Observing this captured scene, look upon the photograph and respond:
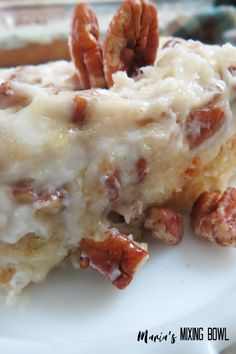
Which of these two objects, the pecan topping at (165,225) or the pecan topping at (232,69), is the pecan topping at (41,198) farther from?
the pecan topping at (232,69)

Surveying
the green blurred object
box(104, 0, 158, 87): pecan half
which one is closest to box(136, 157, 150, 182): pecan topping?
box(104, 0, 158, 87): pecan half

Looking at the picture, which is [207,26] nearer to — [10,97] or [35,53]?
[35,53]

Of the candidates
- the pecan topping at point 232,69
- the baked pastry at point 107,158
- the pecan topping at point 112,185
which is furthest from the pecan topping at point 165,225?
the pecan topping at point 232,69

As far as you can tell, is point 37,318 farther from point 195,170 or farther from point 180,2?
point 180,2

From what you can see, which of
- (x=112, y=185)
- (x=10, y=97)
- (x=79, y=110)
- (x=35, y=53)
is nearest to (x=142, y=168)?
(x=112, y=185)

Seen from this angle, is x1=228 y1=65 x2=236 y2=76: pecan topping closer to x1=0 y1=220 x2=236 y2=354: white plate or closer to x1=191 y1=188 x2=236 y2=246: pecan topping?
x1=191 y1=188 x2=236 y2=246: pecan topping

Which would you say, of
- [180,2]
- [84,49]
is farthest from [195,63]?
[180,2]
